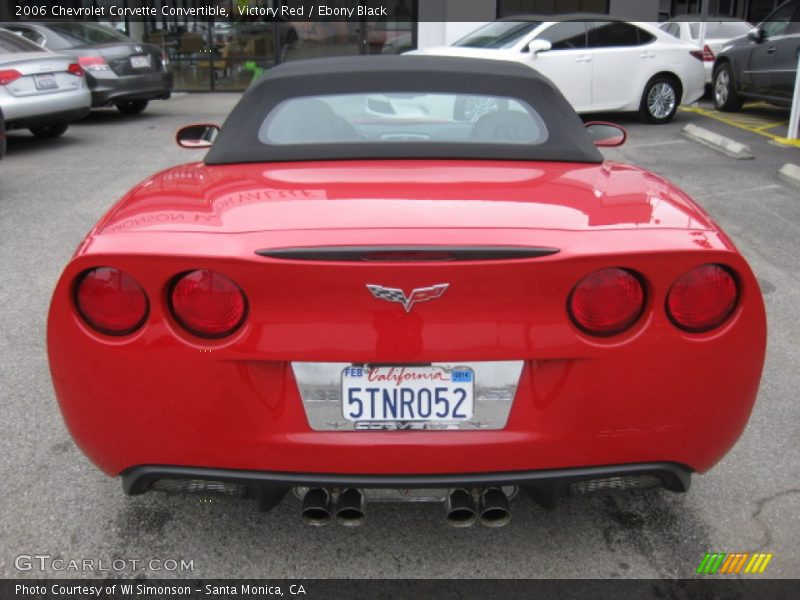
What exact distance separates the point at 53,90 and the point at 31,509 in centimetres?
846

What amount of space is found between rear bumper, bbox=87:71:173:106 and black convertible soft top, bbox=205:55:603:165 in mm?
9635

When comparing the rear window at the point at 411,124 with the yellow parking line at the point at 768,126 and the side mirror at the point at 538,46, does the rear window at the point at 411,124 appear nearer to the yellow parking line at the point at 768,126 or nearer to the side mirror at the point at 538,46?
the side mirror at the point at 538,46

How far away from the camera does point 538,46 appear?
11648 mm

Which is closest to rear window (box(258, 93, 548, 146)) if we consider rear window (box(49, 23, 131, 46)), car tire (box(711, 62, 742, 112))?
rear window (box(49, 23, 131, 46))

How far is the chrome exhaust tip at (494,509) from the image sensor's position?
2.27m

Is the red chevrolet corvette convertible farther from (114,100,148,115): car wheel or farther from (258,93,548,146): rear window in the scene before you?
(114,100,148,115): car wheel

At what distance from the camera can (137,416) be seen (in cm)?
215

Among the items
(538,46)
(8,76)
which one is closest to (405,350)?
(8,76)

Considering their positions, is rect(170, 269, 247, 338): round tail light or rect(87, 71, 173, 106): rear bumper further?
rect(87, 71, 173, 106): rear bumper

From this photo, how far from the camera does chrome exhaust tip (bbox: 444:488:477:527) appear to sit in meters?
2.26

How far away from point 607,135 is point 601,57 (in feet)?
29.6

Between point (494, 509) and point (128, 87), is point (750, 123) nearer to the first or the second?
point (128, 87)

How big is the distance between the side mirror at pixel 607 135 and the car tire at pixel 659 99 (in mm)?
9368
